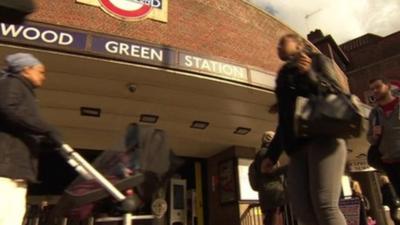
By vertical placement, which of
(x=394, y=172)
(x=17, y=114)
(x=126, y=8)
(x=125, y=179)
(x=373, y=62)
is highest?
(x=373, y=62)

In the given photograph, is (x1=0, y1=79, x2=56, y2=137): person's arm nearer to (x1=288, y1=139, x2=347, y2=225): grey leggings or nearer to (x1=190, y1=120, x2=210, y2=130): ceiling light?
(x1=288, y1=139, x2=347, y2=225): grey leggings

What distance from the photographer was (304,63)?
2.70 meters

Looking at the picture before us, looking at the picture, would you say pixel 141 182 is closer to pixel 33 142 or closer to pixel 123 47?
pixel 33 142

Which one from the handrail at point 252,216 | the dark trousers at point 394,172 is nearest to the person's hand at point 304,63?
the dark trousers at point 394,172

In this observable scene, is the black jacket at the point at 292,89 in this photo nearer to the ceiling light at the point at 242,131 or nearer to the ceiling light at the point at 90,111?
the ceiling light at the point at 90,111

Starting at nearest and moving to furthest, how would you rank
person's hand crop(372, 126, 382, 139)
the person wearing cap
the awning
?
the awning
the person wearing cap
person's hand crop(372, 126, 382, 139)

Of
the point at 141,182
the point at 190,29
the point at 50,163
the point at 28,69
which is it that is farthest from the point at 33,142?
the point at 50,163

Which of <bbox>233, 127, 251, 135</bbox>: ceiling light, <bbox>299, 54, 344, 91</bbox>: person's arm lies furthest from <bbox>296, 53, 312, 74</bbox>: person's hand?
<bbox>233, 127, 251, 135</bbox>: ceiling light

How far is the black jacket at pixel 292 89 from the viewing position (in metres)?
2.62

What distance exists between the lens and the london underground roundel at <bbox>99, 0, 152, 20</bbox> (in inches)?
327

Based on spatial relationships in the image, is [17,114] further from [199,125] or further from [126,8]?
[199,125]

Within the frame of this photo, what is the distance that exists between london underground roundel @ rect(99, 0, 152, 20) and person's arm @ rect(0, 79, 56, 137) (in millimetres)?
5577

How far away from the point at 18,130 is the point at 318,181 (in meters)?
2.24

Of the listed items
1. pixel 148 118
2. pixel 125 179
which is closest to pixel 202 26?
pixel 148 118
